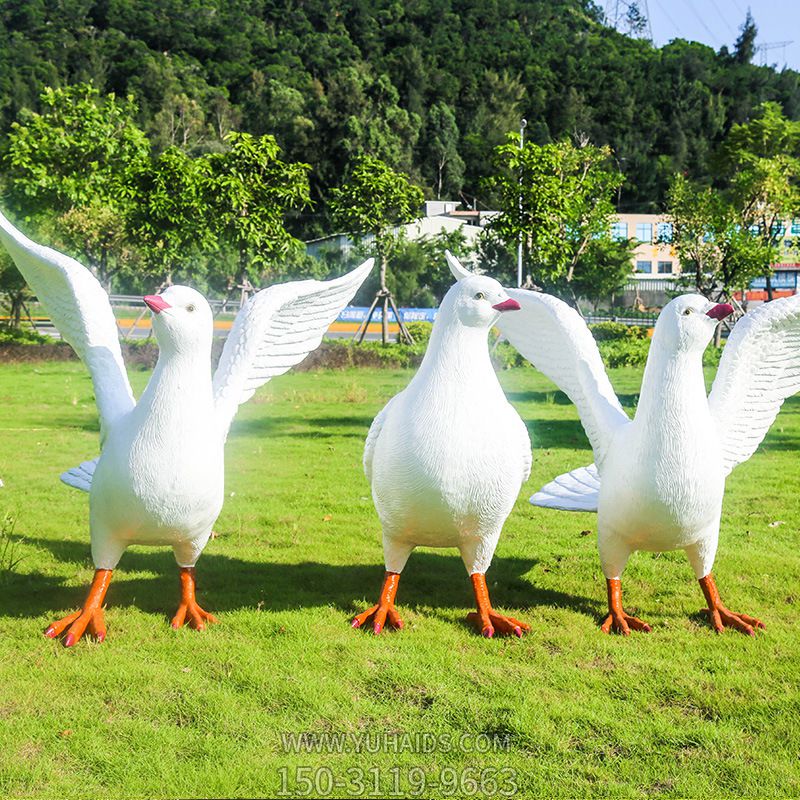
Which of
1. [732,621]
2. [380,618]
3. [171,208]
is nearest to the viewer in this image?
[380,618]

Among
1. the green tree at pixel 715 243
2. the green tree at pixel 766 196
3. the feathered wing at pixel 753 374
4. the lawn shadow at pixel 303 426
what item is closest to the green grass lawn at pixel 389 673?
the feathered wing at pixel 753 374

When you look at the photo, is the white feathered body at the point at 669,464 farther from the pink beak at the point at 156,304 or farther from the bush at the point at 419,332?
the bush at the point at 419,332

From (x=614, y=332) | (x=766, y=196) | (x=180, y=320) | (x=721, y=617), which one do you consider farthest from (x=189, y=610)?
(x=766, y=196)

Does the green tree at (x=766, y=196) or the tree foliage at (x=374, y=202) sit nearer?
the tree foliage at (x=374, y=202)

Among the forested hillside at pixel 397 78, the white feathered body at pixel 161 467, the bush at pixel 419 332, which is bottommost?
the bush at pixel 419 332

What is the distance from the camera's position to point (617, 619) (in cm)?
459

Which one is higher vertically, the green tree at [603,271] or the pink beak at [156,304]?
the pink beak at [156,304]

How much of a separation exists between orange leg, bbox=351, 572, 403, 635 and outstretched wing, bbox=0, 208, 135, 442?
5.25 feet

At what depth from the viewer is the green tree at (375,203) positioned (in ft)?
63.1

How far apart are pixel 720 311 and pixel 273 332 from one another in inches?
93.2

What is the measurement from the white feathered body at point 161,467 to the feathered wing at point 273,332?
0.30 metres

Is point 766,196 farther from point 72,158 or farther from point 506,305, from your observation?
point 506,305

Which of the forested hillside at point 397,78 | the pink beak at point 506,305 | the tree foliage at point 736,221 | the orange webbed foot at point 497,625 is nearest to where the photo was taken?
the pink beak at point 506,305

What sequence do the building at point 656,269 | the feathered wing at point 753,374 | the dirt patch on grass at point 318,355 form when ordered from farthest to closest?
the building at point 656,269, the dirt patch on grass at point 318,355, the feathered wing at point 753,374
